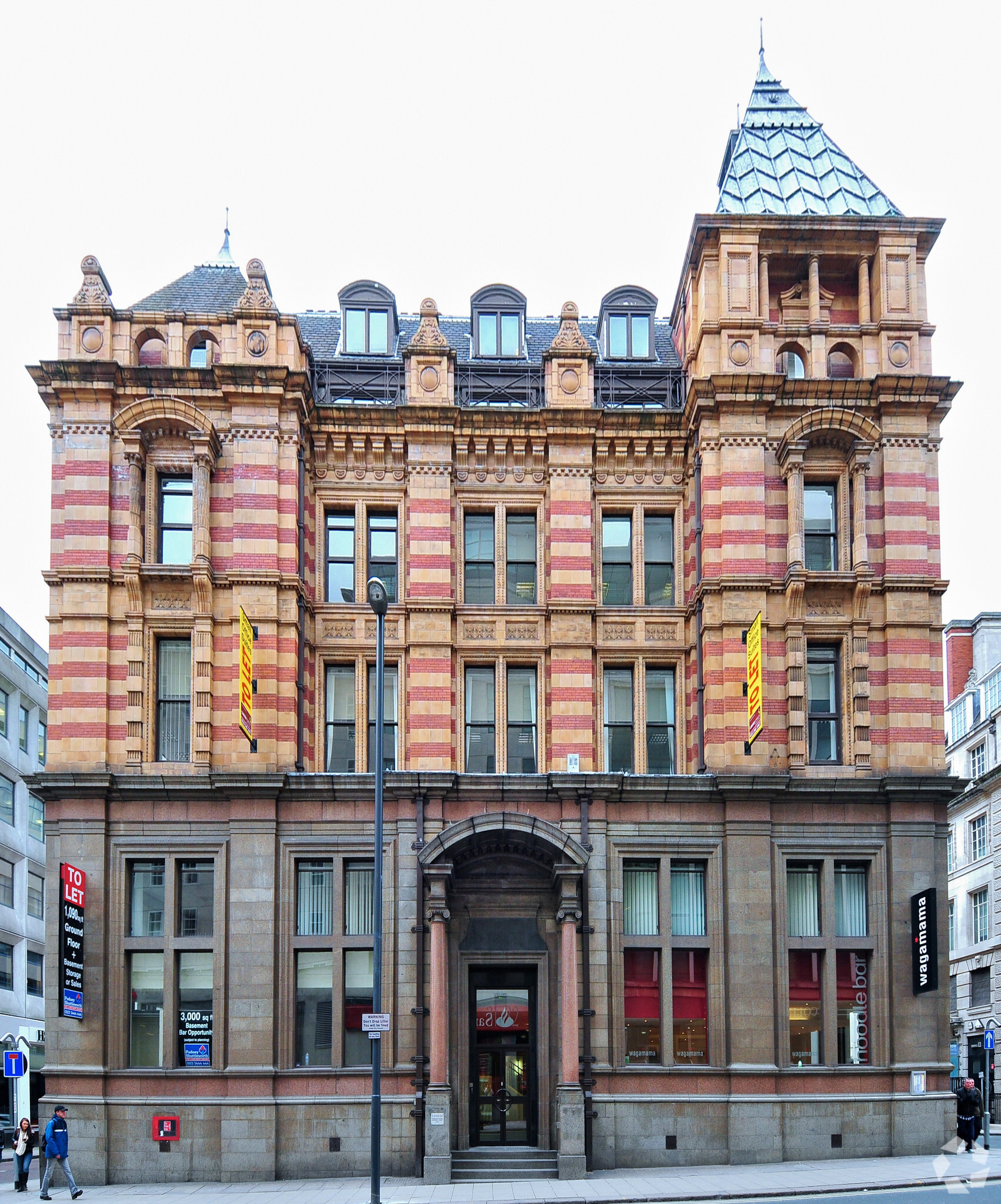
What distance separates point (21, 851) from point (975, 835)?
37.9 m

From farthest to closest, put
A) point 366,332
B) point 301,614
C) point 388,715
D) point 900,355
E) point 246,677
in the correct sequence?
point 366,332
point 900,355
point 388,715
point 301,614
point 246,677

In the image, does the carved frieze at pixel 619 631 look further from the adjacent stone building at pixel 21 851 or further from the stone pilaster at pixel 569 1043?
the adjacent stone building at pixel 21 851

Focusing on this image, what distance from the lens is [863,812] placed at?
27.9 meters

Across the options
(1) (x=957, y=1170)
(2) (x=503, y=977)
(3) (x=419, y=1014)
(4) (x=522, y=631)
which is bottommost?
(1) (x=957, y=1170)

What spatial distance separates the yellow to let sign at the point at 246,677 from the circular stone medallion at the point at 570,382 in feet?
28.7

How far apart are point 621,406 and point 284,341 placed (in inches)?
303

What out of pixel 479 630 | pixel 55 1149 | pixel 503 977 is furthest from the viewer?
pixel 479 630

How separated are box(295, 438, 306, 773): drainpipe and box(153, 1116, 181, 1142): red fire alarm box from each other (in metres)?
7.12

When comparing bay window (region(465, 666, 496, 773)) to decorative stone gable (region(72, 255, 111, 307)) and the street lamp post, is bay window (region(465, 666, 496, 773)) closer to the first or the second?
the street lamp post

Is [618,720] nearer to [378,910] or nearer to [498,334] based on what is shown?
[378,910]

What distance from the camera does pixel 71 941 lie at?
2567 centimetres

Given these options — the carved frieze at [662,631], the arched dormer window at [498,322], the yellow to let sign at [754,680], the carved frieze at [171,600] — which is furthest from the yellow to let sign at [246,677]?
the yellow to let sign at [754,680]

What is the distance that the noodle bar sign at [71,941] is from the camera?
25312 mm

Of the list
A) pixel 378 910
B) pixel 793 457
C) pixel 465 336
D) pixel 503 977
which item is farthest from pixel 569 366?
pixel 378 910
